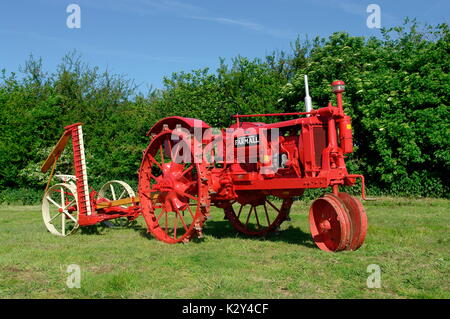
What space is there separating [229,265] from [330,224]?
1.50m

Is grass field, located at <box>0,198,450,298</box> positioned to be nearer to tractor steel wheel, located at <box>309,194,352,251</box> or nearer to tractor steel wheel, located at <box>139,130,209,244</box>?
tractor steel wheel, located at <box>309,194,352,251</box>

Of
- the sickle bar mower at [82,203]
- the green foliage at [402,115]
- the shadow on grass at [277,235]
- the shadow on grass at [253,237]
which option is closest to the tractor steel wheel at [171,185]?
the shadow on grass at [253,237]

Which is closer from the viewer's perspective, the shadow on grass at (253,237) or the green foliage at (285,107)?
the shadow on grass at (253,237)

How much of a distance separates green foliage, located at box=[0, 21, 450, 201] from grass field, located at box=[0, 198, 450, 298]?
13.1ft

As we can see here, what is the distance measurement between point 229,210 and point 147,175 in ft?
5.36

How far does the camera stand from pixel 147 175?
7746 mm

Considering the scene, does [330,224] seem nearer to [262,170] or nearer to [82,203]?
[262,170]

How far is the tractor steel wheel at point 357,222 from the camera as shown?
18.1 feet

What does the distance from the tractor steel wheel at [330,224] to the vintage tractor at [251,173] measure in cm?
1

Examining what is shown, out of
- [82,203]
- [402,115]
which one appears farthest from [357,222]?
[402,115]

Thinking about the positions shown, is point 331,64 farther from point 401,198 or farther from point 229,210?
point 229,210

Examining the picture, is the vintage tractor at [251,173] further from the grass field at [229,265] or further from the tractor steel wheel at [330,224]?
the grass field at [229,265]

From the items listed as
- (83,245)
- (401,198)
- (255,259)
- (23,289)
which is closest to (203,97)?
(401,198)

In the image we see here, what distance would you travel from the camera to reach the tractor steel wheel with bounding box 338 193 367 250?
5.52 meters
